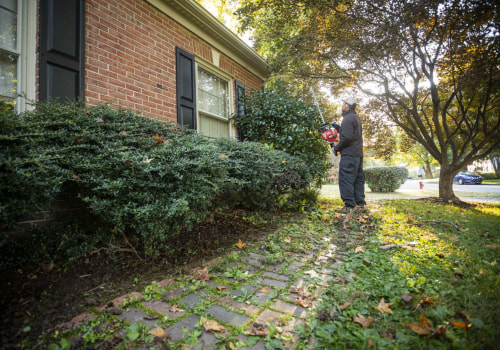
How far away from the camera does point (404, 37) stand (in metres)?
4.86

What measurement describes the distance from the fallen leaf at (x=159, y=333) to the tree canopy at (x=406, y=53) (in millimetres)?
3414

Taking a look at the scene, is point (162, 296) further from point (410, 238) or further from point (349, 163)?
point (349, 163)

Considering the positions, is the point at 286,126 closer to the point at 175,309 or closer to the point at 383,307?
the point at 383,307

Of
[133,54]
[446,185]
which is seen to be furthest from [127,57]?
[446,185]

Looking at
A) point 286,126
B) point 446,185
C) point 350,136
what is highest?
point 286,126

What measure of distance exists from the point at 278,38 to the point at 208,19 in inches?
88.4

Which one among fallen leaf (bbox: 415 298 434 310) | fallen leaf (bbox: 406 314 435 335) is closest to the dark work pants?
fallen leaf (bbox: 415 298 434 310)

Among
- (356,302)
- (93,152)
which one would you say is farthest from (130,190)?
(356,302)

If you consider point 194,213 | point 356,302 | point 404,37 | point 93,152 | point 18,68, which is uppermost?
point 404,37

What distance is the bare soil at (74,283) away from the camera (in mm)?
1519

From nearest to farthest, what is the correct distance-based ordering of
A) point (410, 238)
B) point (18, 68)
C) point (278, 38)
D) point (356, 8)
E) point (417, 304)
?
point (417, 304) < point (18, 68) < point (410, 238) < point (356, 8) < point (278, 38)

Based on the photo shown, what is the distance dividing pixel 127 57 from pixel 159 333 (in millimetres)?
3791

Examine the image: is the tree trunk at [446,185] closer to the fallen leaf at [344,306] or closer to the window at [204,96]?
the window at [204,96]

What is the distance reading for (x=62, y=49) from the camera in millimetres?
2934
